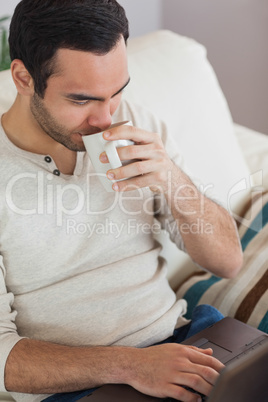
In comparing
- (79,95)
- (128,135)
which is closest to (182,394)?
(128,135)

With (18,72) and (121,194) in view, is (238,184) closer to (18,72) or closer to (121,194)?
(121,194)

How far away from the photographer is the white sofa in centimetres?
164

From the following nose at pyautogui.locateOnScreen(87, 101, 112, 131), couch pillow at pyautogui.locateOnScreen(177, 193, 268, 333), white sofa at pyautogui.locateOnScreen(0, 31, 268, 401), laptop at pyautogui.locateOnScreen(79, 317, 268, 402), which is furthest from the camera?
white sofa at pyautogui.locateOnScreen(0, 31, 268, 401)

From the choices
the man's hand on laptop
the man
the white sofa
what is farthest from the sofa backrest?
the man's hand on laptop

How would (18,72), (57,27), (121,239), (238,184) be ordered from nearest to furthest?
1. (57,27)
2. (18,72)
3. (121,239)
4. (238,184)

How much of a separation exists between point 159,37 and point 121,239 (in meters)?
0.73

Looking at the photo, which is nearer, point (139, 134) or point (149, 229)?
→ point (139, 134)

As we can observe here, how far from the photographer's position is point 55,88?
1.18m

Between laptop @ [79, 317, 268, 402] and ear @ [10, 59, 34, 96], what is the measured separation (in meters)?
0.60

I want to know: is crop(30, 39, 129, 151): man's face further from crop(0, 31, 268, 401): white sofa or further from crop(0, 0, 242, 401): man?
crop(0, 31, 268, 401): white sofa

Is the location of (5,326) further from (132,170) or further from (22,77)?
(22,77)

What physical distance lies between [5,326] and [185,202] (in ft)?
1.50

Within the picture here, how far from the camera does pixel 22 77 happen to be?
1.23 meters

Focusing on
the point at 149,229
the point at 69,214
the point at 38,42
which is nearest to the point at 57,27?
the point at 38,42
